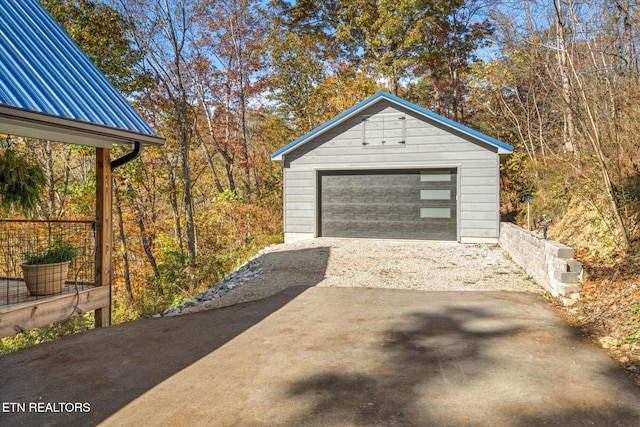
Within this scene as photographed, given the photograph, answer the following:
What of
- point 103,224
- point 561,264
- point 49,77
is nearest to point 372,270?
point 561,264

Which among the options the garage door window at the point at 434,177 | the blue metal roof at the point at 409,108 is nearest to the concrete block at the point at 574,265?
the blue metal roof at the point at 409,108

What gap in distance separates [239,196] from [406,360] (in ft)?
44.1

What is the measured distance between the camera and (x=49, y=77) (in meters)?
4.85

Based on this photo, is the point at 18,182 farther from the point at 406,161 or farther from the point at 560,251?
the point at 406,161

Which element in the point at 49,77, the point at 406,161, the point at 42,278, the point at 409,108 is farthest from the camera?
the point at 406,161

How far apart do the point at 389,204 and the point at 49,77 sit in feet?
29.8

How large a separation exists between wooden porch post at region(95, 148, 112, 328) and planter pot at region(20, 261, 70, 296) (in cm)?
55

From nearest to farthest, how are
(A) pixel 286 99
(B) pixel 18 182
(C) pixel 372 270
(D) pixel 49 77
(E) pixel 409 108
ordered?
(D) pixel 49 77, (B) pixel 18 182, (C) pixel 372 270, (E) pixel 409 108, (A) pixel 286 99

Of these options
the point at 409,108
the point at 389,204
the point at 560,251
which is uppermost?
the point at 409,108

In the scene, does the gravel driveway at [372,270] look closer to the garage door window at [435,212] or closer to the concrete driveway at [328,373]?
the garage door window at [435,212]

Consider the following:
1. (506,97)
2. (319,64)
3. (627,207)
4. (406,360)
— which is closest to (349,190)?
(627,207)

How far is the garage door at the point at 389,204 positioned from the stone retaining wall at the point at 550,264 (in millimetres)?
3176

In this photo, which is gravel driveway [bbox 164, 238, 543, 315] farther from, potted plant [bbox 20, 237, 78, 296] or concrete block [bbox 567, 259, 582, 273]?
potted plant [bbox 20, 237, 78, 296]

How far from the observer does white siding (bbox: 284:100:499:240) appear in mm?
11250
